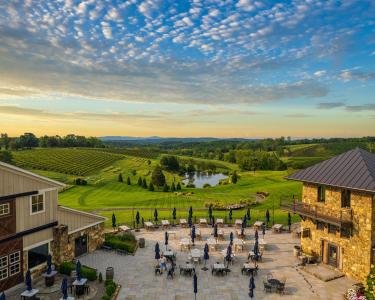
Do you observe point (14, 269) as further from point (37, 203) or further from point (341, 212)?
point (341, 212)

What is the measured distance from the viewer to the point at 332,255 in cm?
2642

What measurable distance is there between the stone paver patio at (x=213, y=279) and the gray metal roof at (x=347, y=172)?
283 inches

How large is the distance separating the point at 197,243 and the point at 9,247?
16910 mm

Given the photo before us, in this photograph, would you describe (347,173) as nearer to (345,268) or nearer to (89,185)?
(345,268)

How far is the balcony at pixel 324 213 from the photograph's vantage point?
24.2 metres

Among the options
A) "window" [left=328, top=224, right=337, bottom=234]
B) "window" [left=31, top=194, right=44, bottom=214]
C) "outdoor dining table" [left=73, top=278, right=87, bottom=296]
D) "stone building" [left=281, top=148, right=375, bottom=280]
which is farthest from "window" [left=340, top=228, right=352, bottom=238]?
"window" [left=31, top=194, right=44, bottom=214]

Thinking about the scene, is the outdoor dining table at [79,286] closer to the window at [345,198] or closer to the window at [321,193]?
the window at [321,193]

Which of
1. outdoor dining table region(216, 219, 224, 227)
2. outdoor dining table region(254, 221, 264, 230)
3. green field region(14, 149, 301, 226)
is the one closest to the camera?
outdoor dining table region(254, 221, 264, 230)

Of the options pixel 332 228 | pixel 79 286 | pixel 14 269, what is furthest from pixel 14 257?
pixel 332 228

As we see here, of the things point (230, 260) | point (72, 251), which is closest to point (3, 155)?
point (72, 251)

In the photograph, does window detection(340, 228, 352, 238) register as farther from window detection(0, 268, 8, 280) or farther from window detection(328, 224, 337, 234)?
window detection(0, 268, 8, 280)

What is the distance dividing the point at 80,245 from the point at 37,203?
628 cm

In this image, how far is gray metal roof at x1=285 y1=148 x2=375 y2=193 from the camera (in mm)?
23234

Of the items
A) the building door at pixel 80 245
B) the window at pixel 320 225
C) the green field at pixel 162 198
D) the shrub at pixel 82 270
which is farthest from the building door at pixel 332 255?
the building door at pixel 80 245
